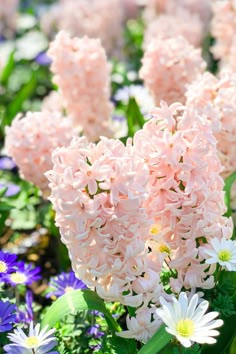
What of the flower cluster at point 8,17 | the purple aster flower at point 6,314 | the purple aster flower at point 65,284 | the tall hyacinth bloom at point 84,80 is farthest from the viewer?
the flower cluster at point 8,17

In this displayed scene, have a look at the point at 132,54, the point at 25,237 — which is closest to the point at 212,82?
the point at 25,237

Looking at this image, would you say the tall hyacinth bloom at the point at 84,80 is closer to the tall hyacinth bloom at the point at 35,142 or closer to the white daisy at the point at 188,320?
the tall hyacinth bloom at the point at 35,142

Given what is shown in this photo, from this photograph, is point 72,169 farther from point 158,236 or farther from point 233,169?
point 233,169

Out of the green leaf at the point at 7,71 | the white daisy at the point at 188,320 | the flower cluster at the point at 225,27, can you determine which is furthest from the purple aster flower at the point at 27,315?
the green leaf at the point at 7,71

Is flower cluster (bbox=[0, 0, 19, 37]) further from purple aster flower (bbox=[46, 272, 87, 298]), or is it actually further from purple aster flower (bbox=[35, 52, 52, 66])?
purple aster flower (bbox=[46, 272, 87, 298])

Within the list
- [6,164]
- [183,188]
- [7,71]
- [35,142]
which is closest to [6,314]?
[183,188]

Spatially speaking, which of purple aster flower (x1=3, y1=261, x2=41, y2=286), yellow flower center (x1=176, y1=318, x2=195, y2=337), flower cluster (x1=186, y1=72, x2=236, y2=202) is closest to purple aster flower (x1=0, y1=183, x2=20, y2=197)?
purple aster flower (x1=3, y1=261, x2=41, y2=286)
